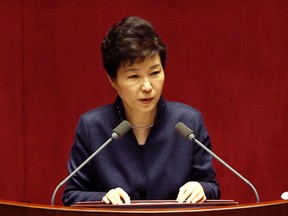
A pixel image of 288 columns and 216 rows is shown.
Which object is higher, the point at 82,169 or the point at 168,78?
the point at 168,78

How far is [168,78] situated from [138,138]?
0.73 m

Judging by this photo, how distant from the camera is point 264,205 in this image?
85 cm

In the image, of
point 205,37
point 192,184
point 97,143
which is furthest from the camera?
point 205,37

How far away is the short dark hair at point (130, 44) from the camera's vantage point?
51.4 inches

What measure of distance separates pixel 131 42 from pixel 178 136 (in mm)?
277

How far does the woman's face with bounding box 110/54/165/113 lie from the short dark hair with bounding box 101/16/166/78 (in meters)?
0.02

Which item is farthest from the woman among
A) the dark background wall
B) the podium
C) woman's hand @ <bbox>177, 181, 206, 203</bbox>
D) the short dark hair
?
the dark background wall

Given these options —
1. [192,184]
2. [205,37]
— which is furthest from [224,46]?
[192,184]

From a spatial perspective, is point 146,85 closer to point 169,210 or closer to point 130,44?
point 130,44

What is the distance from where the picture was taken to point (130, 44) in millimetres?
1315

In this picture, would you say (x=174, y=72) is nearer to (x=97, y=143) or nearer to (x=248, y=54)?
(x=248, y=54)

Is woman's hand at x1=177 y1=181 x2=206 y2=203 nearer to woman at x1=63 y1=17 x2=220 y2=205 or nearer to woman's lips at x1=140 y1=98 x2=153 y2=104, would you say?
woman at x1=63 y1=17 x2=220 y2=205

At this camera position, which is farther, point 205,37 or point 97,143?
point 205,37

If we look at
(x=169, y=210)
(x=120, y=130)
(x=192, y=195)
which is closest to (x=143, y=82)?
(x=120, y=130)
